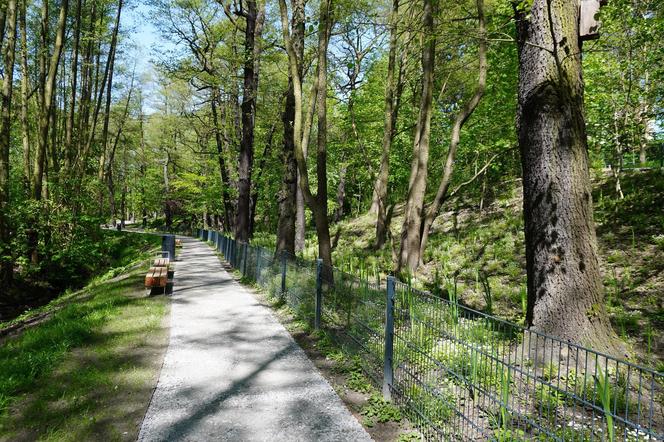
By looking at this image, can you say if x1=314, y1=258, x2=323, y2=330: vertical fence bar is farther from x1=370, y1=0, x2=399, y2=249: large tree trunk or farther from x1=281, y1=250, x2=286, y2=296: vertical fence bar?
x1=370, y1=0, x2=399, y2=249: large tree trunk

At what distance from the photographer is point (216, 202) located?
106 ft

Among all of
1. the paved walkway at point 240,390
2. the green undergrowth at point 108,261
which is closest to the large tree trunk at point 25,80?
the green undergrowth at point 108,261

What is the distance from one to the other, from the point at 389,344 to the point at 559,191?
256 cm

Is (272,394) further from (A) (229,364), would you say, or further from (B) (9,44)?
(B) (9,44)

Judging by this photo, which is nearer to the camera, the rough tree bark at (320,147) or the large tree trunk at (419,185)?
the rough tree bark at (320,147)

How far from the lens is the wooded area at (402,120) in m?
4.65

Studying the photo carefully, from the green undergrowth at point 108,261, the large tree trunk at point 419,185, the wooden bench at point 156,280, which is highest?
the large tree trunk at point 419,185

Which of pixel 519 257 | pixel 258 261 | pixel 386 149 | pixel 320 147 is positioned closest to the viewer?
pixel 320 147

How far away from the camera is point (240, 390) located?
459 cm

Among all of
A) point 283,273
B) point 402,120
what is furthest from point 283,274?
point 402,120

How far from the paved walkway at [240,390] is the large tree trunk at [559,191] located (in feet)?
8.44

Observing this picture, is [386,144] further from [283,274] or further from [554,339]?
[554,339]

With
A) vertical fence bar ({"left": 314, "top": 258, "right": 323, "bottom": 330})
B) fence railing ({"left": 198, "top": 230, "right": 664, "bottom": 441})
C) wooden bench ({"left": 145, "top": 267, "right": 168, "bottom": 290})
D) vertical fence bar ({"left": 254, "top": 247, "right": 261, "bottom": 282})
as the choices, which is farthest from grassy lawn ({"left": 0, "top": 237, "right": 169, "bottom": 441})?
vertical fence bar ({"left": 254, "top": 247, "right": 261, "bottom": 282})

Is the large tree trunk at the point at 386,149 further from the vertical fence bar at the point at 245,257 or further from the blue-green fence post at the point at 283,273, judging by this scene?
the blue-green fence post at the point at 283,273
